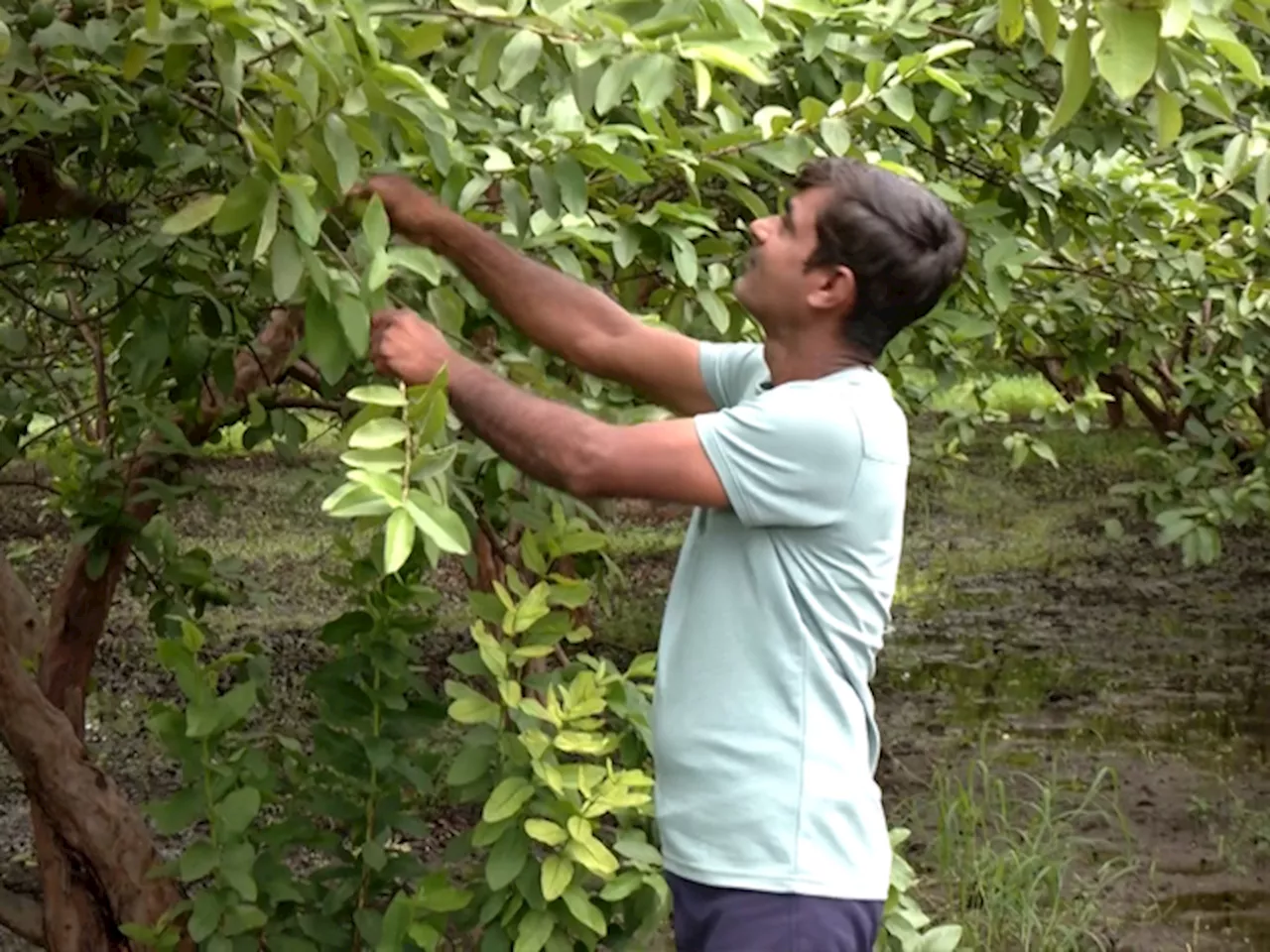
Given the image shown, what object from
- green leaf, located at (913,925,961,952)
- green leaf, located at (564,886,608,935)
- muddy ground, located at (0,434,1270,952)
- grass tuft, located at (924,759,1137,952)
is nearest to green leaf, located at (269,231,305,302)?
green leaf, located at (564,886,608,935)

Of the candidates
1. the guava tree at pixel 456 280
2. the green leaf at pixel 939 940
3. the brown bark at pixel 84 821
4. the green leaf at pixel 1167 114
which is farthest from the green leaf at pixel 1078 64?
the brown bark at pixel 84 821

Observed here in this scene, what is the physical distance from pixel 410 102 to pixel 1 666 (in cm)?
224

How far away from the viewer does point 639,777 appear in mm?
2920

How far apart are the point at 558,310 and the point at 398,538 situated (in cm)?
108

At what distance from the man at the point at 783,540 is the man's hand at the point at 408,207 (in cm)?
8

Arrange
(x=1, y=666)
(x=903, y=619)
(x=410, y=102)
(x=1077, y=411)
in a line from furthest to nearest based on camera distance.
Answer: (x=903, y=619) < (x=1077, y=411) < (x=1, y=666) < (x=410, y=102)

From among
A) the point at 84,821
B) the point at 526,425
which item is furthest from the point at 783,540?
the point at 84,821

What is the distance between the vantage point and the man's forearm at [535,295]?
2.65m

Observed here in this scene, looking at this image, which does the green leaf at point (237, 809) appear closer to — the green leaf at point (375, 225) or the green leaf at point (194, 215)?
the green leaf at point (194, 215)

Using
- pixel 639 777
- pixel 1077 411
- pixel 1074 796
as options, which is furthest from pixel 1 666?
pixel 1074 796

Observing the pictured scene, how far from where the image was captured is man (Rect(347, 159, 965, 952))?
228cm

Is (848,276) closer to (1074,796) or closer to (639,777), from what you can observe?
(639,777)

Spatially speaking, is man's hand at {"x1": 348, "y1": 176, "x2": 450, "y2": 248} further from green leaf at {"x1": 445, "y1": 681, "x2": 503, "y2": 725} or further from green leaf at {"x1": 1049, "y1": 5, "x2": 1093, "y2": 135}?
green leaf at {"x1": 1049, "y1": 5, "x2": 1093, "y2": 135}

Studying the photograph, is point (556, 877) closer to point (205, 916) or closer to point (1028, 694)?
point (205, 916)
